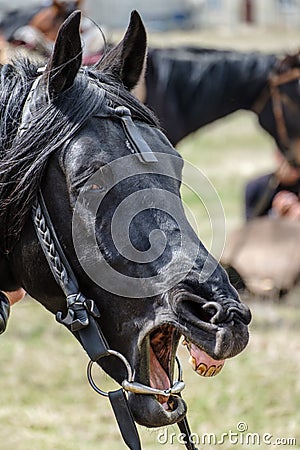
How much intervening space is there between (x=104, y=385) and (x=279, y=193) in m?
2.78

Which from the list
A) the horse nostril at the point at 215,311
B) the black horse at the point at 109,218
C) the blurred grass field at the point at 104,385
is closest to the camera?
the horse nostril at the point at 215,311

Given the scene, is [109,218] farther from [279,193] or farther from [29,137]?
[279,193]

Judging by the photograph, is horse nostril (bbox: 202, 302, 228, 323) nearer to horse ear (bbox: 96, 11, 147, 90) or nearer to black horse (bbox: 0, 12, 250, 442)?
black horse (bbox: 0, 12, 250, 442)

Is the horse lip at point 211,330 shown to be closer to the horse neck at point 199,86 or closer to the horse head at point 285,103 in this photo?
the horse neck at point 199,86

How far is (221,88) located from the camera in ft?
20.1

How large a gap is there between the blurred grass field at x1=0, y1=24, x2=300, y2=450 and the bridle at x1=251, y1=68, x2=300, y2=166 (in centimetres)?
107

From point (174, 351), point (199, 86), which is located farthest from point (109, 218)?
point (199, 86)

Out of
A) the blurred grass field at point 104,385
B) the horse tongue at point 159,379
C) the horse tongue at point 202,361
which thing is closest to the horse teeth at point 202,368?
the horse tongue at point 202,361

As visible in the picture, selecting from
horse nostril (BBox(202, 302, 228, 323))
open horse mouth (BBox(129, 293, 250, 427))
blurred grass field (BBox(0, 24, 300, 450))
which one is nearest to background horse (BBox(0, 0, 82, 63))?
blurred grass field (BBox(0, 24, 300, 450))

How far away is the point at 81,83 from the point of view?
2123mm

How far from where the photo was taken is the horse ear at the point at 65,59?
203 centimetres

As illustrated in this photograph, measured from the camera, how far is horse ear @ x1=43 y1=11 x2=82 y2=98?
2031 mm

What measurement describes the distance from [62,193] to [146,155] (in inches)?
8.5

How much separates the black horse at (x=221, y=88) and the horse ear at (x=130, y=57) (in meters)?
3.52
